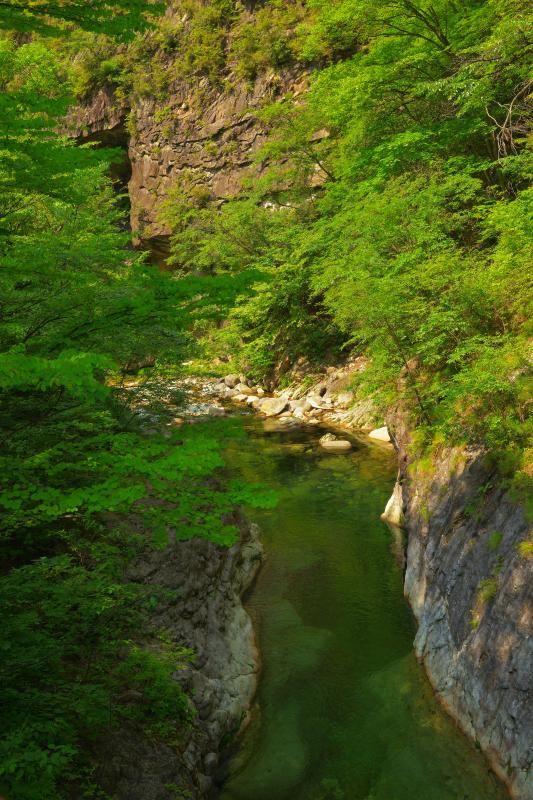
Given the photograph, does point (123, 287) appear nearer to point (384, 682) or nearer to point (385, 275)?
point (384, 682)

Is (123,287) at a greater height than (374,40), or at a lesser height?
lesser

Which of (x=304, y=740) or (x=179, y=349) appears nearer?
(x=179, y=349)

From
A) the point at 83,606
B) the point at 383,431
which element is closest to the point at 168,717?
the point at 83,606

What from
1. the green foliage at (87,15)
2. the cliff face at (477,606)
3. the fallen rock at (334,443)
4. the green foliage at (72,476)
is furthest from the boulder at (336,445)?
the green foliage at (87,15)

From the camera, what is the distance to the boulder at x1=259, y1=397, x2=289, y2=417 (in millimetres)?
23469

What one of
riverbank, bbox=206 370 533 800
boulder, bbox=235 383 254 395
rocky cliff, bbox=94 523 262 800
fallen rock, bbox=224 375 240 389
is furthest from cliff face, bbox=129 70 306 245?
rocky cliff, bbox=94 523 262 800

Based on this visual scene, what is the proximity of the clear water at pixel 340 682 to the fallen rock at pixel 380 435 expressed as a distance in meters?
4.41

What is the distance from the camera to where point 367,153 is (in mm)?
18188

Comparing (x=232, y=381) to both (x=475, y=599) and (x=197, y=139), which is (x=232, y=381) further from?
(x=475, y=599)

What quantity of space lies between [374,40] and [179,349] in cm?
1985

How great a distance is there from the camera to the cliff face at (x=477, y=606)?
18.9ft

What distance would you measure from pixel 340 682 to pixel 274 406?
53.1 feet

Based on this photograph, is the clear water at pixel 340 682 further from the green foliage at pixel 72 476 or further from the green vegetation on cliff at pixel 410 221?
the green vegetation on cliff at pixel 410 221

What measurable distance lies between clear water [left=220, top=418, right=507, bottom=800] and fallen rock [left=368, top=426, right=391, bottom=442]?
4407 millimetres
